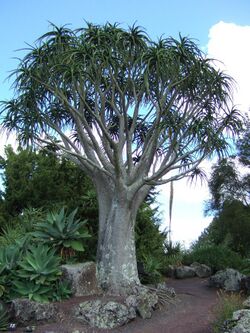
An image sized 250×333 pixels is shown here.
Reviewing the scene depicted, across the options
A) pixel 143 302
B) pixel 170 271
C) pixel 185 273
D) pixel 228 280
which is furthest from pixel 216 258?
pixel 143 302

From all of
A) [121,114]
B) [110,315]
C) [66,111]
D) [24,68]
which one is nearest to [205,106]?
[121,114]

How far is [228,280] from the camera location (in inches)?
458

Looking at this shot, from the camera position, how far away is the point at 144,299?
940 cm

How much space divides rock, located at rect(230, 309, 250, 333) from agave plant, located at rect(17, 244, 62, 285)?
163 inches

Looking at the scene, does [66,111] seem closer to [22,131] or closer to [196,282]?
[22,131]

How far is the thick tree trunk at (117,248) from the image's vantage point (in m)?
9.90

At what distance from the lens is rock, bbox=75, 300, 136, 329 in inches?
336

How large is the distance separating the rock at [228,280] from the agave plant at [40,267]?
473 centimetres

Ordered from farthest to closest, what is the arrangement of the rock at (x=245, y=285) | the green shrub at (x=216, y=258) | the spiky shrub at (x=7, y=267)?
1. the green shrub at (x=216, y=258)
2. the rock at (x=245, y=285)
3. the spiky shrub at (x=7, y=267)

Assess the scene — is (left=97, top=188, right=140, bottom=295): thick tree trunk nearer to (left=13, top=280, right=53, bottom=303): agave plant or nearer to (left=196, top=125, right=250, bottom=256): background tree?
(left=13, top=280, right=53, bottom=303): agave plant

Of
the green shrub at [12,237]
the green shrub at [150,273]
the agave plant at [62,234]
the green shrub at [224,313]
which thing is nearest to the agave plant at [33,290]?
the agave plant at [62,234]

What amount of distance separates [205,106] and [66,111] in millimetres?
3981

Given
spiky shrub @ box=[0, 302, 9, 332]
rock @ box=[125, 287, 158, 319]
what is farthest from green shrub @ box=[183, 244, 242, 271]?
spiky shrub @ box=[0, 302, 9, 332]

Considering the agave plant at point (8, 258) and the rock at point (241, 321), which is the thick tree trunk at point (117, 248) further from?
the rock at point (241, 321)
